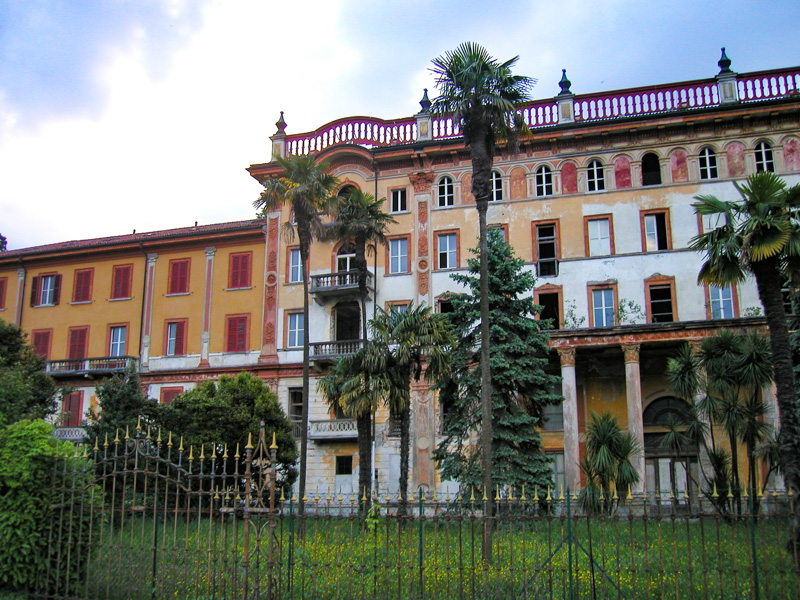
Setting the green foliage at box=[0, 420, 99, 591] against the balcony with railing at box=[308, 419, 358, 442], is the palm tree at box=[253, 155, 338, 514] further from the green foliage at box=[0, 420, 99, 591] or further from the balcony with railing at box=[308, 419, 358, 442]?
the green foliage at box=[0, 420, 99, 591]

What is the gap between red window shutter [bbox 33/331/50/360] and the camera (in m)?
43.4

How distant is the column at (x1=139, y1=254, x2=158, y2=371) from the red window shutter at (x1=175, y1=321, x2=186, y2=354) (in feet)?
5.19

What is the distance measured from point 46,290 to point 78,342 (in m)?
4.16

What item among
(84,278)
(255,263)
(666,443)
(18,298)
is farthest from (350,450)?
(18,298)

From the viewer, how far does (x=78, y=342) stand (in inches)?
1687

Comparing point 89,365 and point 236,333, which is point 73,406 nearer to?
point 89,365

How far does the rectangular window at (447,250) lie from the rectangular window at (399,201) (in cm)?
235

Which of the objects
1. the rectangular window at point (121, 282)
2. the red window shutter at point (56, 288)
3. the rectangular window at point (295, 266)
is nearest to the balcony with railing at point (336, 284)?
the rectangular window at point (295, 266)

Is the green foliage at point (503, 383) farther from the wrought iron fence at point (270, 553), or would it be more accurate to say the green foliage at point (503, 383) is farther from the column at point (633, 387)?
the wrought iron fence at point (270, 553)

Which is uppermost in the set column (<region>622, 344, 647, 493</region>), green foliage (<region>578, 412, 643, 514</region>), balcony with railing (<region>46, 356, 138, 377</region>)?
balcony with railing (<region>46, 356, 138, 377</region>)

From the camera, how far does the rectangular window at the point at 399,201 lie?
3869 cm

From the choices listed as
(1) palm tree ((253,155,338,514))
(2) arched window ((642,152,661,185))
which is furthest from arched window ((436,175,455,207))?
(2) arched window ((642,152,661,185))

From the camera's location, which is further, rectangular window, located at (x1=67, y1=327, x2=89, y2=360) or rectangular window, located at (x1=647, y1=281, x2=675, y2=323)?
rectangular window, located at (x1=67, y1=327, x2=89, y2=360)

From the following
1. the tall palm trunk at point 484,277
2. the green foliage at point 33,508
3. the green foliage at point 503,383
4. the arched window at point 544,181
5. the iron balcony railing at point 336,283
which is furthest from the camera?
the iron balcony railing at point 336,283
